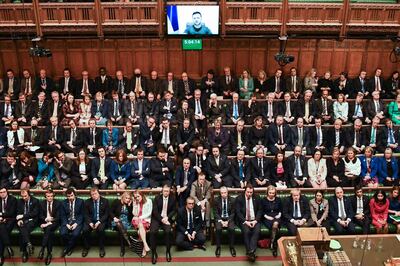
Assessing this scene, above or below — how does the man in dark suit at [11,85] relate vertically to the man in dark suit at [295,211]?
above

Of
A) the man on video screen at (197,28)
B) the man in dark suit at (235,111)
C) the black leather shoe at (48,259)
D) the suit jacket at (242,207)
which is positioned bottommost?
the black leather shoe at (48,259)

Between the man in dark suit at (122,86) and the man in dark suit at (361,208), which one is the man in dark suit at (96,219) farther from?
the man in dark suit at (361,208)

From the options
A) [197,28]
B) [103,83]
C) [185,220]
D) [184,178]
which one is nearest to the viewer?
[185,220]

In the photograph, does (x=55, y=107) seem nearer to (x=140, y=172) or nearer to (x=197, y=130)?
(x=140, y=172)

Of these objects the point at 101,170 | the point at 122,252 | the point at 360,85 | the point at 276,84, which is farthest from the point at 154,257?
the point at 360,85

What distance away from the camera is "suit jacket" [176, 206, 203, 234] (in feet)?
23.8

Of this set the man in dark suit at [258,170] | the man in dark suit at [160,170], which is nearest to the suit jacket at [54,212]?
the man in dark suit at [160,170]

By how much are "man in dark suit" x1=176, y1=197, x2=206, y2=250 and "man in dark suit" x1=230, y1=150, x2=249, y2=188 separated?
1124 millimetres

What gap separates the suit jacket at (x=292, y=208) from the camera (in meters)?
7.33

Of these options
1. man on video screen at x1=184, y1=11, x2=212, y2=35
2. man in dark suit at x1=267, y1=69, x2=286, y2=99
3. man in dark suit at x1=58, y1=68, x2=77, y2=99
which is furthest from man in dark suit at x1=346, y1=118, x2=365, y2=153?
man in dark suit at x1=58, y1=68, x2=77, y2=99

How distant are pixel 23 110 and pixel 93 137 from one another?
183 cm

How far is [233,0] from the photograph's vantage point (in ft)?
33.3

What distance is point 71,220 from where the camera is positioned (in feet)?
24.0

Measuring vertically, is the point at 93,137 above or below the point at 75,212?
above
